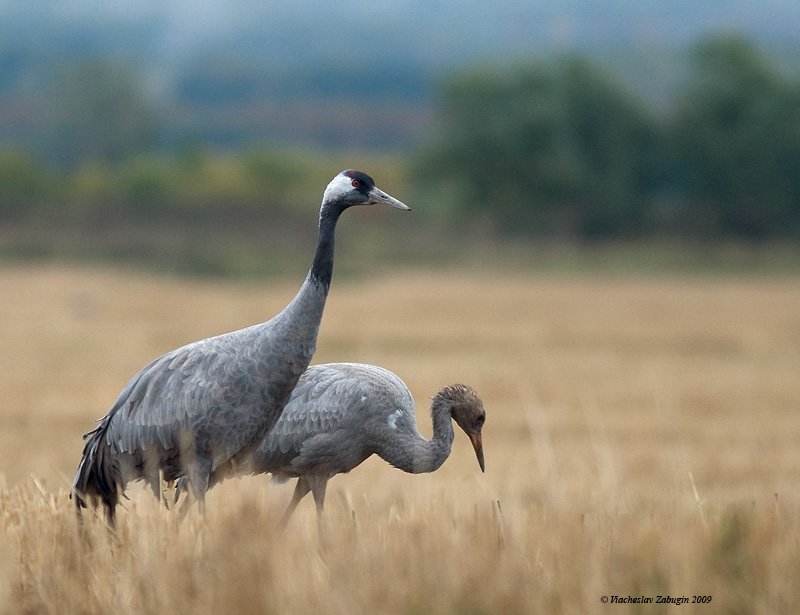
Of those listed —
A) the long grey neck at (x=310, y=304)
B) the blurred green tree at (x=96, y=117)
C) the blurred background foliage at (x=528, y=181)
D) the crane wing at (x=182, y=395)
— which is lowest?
the crane wing at (x=182, y=395)

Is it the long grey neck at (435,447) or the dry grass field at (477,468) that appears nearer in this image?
the dry grass field at (477,468)

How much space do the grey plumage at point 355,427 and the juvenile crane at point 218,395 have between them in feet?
1.73

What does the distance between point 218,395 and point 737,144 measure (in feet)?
135

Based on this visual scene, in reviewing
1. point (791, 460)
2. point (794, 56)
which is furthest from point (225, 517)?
point (794, 56)

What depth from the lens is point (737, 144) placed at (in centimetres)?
4362

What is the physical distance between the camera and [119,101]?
7869cm

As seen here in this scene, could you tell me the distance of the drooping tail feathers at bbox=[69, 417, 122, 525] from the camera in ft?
18.6

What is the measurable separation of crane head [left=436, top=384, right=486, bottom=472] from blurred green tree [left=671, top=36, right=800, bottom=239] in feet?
122

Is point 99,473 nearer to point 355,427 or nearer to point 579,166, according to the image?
point 355,427

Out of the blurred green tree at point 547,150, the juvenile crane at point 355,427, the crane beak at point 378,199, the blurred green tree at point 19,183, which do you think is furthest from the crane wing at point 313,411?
the blurred green tree at point 19,183

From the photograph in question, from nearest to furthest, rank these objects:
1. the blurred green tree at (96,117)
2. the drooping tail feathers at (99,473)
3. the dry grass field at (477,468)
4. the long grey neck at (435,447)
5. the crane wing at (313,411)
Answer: the dry grass field at (477,468), the drooping tail feathers at (99,473), the long grey neck at (435,447), the crane wing at (313,411), the blurred green tree at (96,117)

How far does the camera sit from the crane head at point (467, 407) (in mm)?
6051

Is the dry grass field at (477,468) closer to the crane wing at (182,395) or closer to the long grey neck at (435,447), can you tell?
the long grey neck at (435,447)

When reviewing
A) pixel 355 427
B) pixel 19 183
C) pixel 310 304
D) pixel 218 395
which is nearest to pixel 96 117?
pixel 19 183
